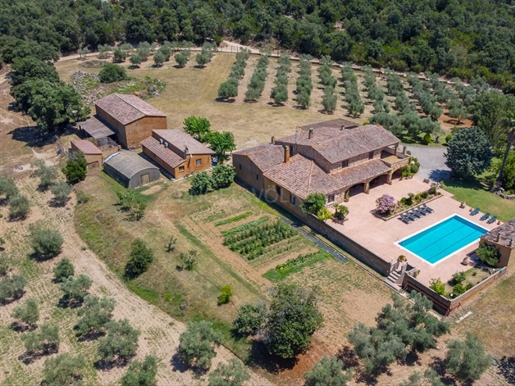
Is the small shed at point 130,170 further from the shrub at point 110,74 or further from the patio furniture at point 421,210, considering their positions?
the shrub at point 110,74

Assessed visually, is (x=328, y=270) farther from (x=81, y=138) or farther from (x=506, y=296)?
(x=81, y=138)

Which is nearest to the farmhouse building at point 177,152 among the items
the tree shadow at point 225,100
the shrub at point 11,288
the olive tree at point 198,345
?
the tree shadow at point 225,100

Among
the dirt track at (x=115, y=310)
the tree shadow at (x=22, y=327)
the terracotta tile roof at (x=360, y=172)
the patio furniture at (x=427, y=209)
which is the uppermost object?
the terracotta tile roof at (x=360, y=172)

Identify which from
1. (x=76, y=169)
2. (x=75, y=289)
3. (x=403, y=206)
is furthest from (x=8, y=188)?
(x=403, y=206)

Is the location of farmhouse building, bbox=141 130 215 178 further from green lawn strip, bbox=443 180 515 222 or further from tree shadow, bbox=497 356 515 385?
tree shadow, bbox=497 356 515 385

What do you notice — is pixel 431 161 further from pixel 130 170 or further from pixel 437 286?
pixel 130 170
